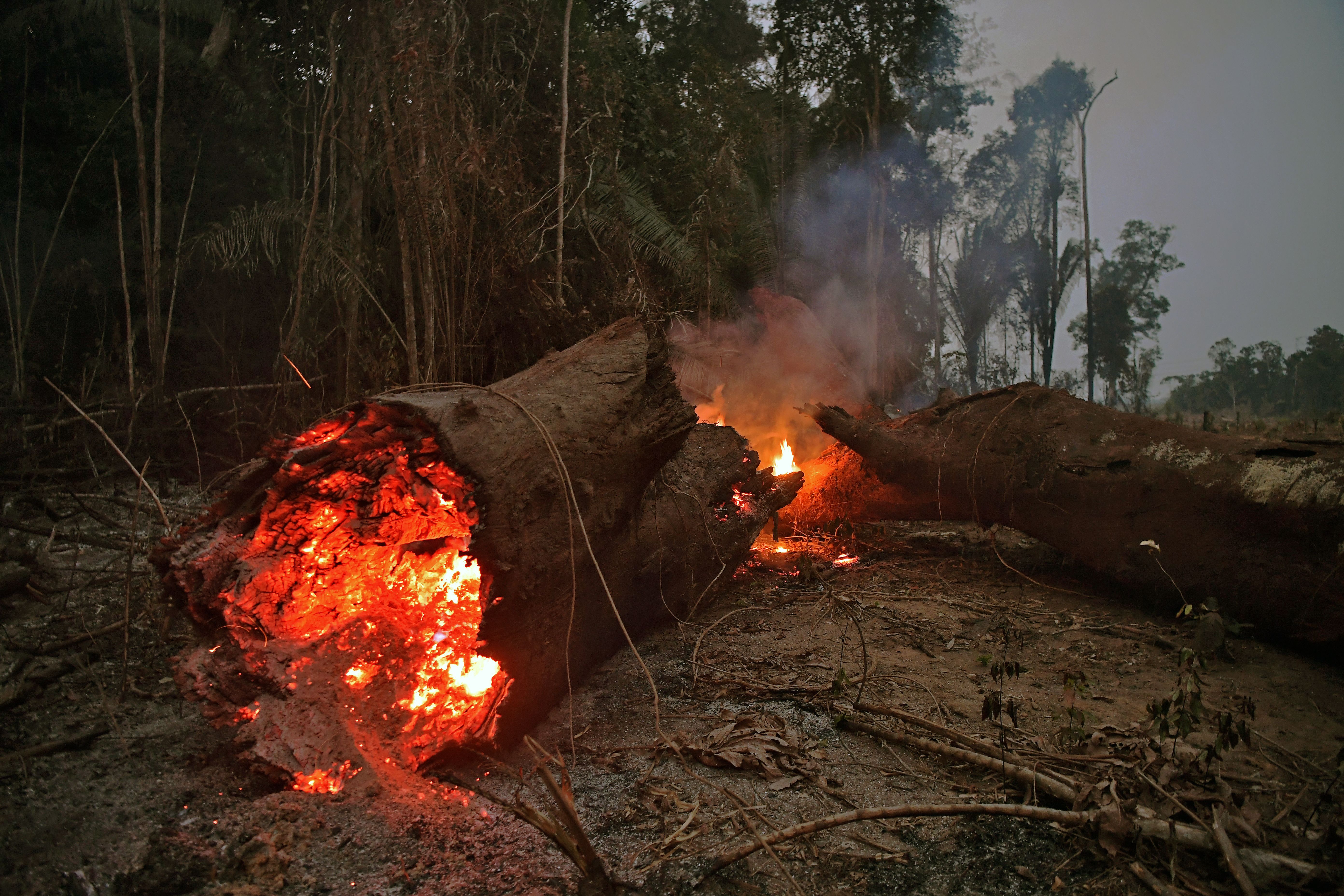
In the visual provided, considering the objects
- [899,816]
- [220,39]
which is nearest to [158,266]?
[220,39]

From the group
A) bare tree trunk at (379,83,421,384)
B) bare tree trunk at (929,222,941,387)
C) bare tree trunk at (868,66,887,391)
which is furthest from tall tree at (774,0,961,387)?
bare tree trunk at (379,83,421,384)

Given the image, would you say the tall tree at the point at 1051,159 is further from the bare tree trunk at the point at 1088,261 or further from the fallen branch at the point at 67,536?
the fallen branch at the point at 67,536

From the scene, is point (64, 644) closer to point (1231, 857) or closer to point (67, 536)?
point (67, 536)

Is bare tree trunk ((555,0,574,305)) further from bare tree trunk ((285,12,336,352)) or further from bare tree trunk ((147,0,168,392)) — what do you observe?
bare tree trunk ((147,0,168,392))

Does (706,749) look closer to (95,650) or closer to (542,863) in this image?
(542,863)

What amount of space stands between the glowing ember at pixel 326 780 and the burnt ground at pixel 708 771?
0.14ft

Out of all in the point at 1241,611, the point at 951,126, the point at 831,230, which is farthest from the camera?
the point at 951,126

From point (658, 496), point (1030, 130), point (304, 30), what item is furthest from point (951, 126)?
point (658, 496)

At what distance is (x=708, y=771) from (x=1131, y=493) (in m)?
3.33

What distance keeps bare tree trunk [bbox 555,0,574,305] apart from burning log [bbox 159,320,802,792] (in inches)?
86.0

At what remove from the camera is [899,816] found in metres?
2.13

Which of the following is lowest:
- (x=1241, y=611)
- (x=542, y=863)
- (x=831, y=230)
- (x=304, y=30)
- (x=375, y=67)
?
(x=542, y=863)

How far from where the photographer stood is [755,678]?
136 inches

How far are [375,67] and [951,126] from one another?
54.8 feet
